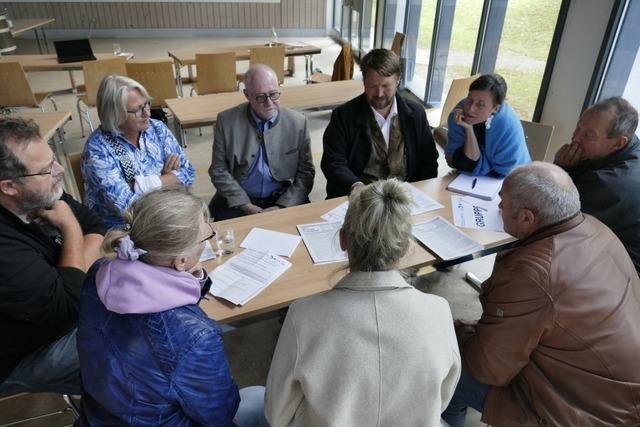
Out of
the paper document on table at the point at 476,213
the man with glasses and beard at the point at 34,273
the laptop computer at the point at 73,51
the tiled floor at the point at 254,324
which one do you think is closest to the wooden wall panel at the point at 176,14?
the tiled floor at the point at 254,324

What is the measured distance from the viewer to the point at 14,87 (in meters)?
4.70

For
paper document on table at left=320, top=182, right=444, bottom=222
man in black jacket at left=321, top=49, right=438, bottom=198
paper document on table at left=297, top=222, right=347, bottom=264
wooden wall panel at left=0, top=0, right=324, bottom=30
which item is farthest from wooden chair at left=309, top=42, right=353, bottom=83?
wooden wall panel at left=0, top=0, right=324, bottom=30

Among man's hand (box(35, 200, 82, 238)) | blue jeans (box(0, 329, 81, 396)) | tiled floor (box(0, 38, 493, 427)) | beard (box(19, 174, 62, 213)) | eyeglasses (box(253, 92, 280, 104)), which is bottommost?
tiled floor (box(0, 38, 493, 427))

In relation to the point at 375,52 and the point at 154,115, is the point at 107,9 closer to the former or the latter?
the point at 154,115

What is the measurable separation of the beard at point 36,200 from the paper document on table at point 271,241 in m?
0.78

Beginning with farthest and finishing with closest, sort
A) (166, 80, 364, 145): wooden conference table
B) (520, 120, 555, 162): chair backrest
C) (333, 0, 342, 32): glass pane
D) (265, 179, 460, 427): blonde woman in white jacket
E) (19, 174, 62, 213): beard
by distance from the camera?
(333, 0, 342, 32): glass pane, (166, 80, 364, 145): wooden conference table, (520, 120, 555, 162): chair backrest, (19, 174, 62, 213): beard, (265, 179, 460, 427): blonde woman in white jacket

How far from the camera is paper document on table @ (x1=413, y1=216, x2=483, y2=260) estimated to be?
6.61 feet

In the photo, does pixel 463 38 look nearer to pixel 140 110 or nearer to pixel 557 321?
pixel 140 110

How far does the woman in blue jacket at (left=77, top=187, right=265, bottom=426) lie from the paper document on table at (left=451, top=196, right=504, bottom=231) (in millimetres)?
1476

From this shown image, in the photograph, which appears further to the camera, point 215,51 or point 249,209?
point 215,51

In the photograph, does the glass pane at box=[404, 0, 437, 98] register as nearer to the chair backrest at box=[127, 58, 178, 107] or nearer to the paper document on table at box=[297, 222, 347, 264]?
the chair backrest at box=[127, 58, 178, 107]

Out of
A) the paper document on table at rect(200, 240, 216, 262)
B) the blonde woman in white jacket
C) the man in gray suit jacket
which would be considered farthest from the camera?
the man in gray suit jacket

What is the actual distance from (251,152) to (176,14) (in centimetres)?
975

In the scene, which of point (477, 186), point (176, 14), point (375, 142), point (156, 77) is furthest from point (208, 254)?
point (176, 14)
